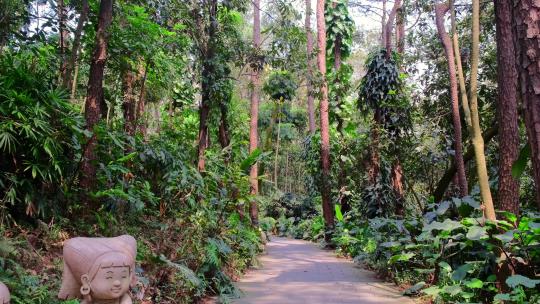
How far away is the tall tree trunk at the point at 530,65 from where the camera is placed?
220 centimetres

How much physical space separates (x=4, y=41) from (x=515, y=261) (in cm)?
715

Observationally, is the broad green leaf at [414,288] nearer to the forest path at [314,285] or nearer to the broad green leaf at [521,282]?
the forest path at [314,285]

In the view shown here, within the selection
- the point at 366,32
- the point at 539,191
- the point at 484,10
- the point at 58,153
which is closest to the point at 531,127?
the point at 539,191

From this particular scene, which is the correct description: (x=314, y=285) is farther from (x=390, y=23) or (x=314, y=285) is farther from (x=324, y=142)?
(x=324, y=142)

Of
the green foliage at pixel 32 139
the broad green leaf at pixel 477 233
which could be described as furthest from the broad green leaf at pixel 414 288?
the green foliage at pixel 32 139

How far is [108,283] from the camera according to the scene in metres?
2.85

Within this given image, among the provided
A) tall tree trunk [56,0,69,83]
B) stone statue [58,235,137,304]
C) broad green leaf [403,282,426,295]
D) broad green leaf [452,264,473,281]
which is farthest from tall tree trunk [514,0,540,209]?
tall tree trunk [56,0,69,83]

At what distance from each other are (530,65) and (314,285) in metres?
6.31

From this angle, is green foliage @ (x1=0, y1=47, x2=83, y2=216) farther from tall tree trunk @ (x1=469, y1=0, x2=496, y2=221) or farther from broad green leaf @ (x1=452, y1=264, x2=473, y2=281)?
tall tree trunk @ (x1=469, y1=0, x2=496, y2=221)

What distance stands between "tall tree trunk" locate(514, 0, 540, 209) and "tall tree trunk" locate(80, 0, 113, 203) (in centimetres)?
→ 503

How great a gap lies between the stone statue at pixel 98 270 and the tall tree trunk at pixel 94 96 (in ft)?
10.6

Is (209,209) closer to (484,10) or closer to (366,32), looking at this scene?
(484,10)

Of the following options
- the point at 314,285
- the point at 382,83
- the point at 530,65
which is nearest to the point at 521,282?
the point at 530,65

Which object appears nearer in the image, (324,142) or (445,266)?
(445,266)
